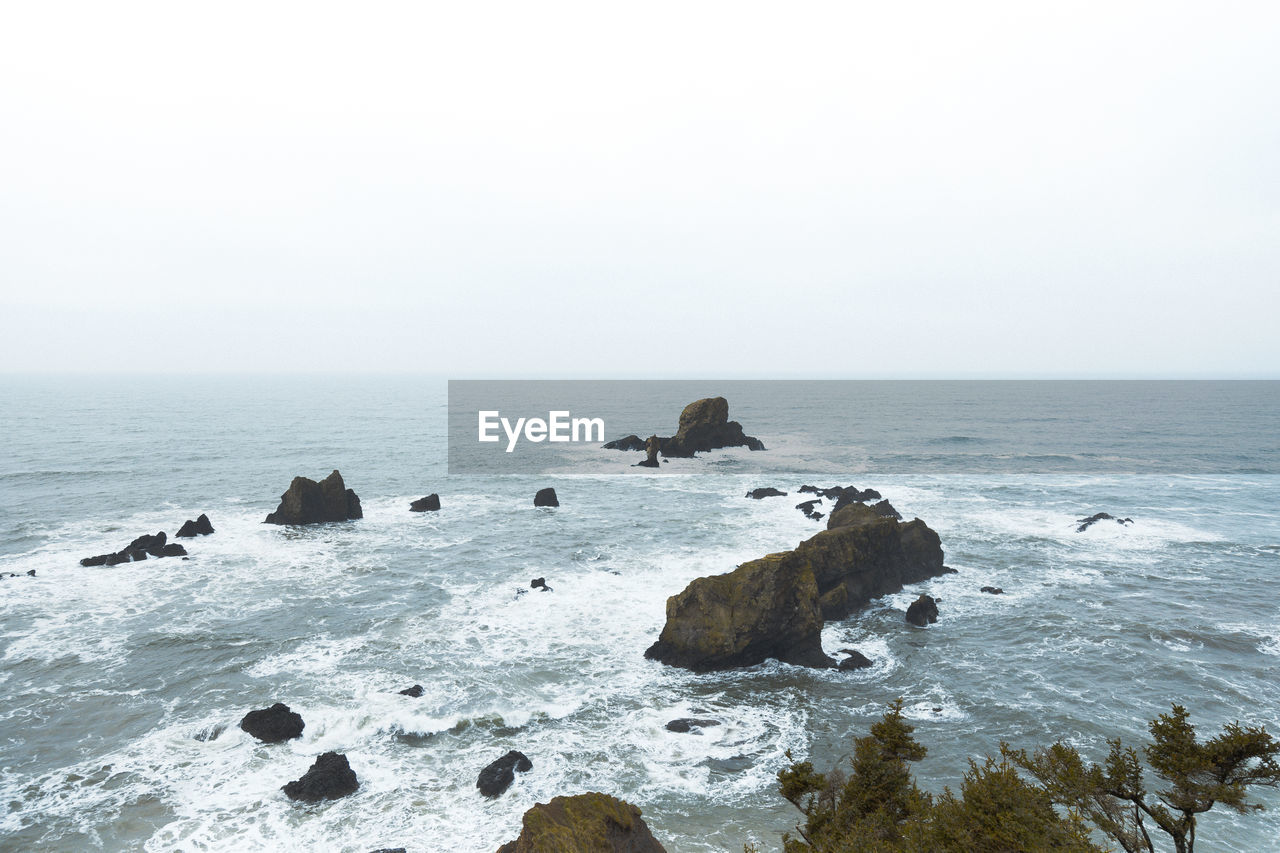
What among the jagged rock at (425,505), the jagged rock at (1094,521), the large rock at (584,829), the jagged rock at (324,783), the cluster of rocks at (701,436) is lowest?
the jagged rock at (324,783)

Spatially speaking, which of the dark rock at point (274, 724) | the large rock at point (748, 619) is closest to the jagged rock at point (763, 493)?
the large rock at point (748, 619)

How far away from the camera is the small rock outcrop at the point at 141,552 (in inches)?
1495

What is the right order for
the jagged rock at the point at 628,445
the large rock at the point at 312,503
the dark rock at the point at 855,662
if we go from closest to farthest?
1. the dark rock at the point at 855,662
2. the large rock at the point at 312,503
3. the jagged rock at the point at 628,445

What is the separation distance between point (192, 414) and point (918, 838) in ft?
544

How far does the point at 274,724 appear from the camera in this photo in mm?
21422

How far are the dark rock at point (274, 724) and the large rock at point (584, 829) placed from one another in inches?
451

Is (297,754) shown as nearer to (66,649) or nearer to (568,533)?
(66,649)

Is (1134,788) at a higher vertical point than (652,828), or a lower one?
higher

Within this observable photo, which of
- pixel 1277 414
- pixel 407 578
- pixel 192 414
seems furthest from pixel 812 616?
pixel 1277 414

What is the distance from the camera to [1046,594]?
3438 centimetres

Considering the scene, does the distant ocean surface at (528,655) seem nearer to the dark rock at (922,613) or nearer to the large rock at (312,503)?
the dark rock at (922,613)

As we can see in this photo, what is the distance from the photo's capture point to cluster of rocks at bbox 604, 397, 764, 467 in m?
84.9

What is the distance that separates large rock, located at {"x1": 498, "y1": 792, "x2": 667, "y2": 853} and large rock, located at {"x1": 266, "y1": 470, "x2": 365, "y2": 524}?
4122cm

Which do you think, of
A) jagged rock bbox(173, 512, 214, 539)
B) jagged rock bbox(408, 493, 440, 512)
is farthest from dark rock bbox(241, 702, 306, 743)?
jagged rock bbox(408, 493, 440, 512)
